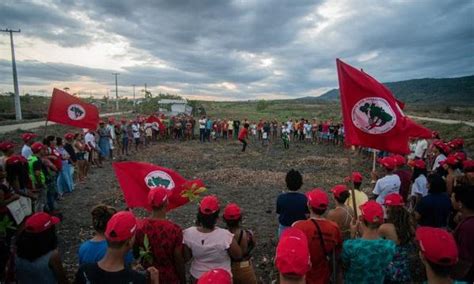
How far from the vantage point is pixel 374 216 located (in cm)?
314

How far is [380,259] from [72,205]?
8.52 meters

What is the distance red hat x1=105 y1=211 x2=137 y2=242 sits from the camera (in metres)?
2.42

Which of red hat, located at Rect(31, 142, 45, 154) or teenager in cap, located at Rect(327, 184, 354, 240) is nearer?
teenager in cap, located at Rect(327, 184, 354, 240)

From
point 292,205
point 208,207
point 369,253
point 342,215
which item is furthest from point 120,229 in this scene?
point 342,215

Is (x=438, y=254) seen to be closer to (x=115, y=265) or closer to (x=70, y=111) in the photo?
(x=115, y=265)

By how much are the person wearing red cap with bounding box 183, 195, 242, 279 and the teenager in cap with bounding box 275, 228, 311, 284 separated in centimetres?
113

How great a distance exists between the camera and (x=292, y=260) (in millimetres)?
2031

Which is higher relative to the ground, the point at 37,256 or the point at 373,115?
the point at 373,115

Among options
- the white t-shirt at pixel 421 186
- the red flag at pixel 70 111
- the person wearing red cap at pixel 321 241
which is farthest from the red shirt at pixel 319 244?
the red flag at pixel 70 111

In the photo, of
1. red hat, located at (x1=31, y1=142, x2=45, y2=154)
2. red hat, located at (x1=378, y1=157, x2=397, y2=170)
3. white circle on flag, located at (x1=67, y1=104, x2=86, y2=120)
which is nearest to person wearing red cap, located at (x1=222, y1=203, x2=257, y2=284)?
red hat, located at (x1=378, y1=157, x2=397, y2=170)

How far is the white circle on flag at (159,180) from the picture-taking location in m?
4.50

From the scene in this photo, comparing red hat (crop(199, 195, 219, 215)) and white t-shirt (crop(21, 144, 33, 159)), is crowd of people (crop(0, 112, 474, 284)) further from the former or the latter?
white t-shirt (crop(21, 144, 33, 159))

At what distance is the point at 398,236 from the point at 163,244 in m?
2.66

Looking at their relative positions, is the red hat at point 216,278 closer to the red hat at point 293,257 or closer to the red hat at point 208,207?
the red hat at point 293,257
